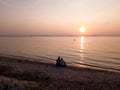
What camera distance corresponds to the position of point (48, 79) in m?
13.8

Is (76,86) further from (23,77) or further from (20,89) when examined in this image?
(23,77)

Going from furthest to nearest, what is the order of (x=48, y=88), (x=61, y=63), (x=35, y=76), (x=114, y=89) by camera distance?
(x=61, y=63) < (x=35, y=76) < (x=114, y=89) < (x=48, y=88)

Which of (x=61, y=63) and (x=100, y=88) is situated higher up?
(x=61, y=63)

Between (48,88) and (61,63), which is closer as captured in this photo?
(48,88)

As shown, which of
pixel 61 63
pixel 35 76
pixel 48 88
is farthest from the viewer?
pixel 61 63

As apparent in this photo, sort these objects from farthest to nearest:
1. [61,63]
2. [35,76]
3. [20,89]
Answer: [61,63]
[35,76]
[20,89]

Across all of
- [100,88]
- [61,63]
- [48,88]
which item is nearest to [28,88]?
[48,88]

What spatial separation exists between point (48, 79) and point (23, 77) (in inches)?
109

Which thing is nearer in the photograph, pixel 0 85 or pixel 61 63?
pixel 0 85

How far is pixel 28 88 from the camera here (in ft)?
33.0

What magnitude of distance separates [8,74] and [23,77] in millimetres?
2248

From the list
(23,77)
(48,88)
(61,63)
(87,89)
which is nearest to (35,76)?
(23,77)

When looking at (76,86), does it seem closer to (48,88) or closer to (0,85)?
(48,88)

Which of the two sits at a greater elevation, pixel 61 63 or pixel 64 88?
pixel 61 63
